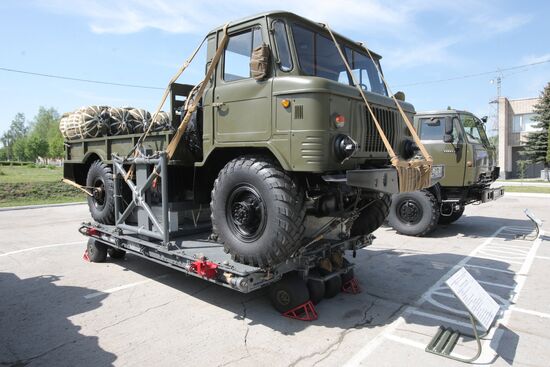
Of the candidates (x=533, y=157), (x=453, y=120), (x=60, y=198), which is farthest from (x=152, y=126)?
(x=533, y=157)

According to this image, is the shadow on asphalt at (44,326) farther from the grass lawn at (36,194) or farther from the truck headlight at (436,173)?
the grass lawn at (36,194)

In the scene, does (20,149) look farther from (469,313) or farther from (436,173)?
(469,313)

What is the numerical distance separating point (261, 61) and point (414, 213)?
613 centimetres

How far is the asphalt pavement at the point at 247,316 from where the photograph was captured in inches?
139

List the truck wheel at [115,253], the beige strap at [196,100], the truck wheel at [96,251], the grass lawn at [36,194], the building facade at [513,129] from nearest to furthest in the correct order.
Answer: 1. the beige strap at [196,100]
2. the truck wheel at [96,251]
3. the truck wheel at [115,253]
4. the grass lawn at [36,194]
5. the building facade at [513,129]

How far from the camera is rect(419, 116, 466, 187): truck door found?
345 inches

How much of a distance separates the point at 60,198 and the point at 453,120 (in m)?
16.2

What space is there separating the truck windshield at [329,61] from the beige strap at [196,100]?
2.93 feet

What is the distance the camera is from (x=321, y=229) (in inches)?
179

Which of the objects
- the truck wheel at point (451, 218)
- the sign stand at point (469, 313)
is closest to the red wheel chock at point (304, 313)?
the sign stand at point (469, 313)

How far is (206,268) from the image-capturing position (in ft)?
13.6

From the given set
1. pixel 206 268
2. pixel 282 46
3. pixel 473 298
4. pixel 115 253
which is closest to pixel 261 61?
pixel 282 46

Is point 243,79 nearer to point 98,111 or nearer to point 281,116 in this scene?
point 281,116

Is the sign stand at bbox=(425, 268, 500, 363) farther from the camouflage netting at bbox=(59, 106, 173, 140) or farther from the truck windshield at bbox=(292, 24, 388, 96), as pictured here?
the camouflage netting at bbox=(59, 106, 173, 140)
